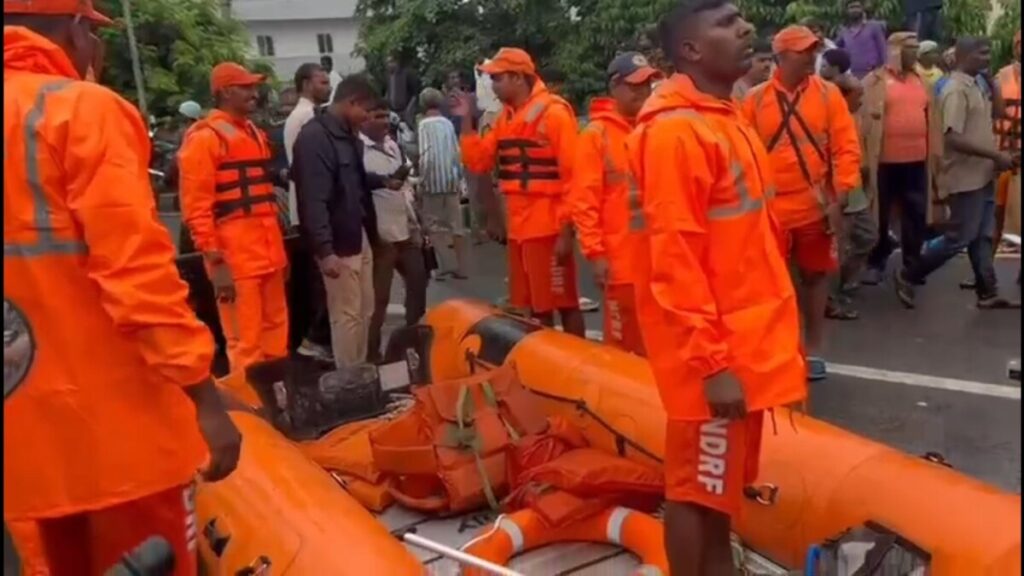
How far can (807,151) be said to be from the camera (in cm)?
595

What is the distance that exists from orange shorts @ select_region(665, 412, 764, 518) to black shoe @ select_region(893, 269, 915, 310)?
506cm

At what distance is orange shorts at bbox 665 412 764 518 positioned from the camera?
3203mm

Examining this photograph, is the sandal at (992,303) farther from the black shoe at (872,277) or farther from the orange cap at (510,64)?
the orange cap at (510,64)

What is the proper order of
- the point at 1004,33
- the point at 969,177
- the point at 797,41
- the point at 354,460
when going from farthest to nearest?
the point at 1004,33
the point at 969,177
the point at 797,41
the point at 354,460

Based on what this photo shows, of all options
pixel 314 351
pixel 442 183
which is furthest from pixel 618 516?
pixel 442 183

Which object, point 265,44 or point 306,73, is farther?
point 265,44

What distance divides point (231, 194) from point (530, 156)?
1.60m

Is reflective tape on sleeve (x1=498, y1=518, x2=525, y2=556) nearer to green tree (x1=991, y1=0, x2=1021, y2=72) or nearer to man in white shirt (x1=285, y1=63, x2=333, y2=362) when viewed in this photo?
man in white shirt (x1=285, y1=63, x2=333, y2=362)

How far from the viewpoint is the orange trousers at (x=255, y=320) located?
6.15 m

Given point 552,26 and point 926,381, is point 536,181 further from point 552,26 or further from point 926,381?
point 552,26

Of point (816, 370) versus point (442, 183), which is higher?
point (442, 183)

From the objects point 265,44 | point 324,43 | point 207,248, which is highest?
point 265,44

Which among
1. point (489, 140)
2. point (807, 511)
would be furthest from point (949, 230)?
point (807, 511)

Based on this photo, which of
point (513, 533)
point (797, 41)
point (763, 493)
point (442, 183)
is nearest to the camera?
point (763, 493)
